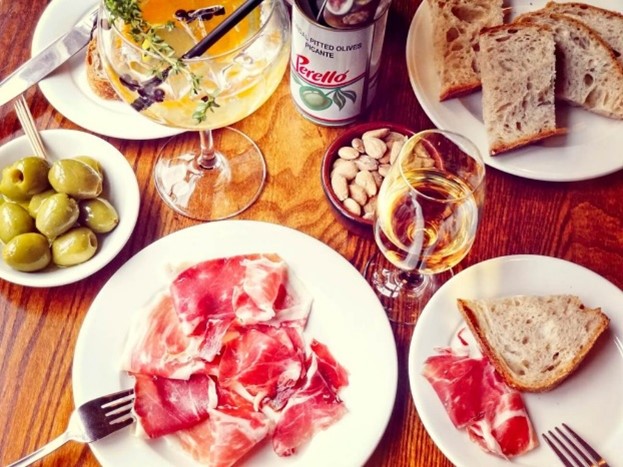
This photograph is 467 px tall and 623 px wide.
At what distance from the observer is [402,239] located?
108 centimetres

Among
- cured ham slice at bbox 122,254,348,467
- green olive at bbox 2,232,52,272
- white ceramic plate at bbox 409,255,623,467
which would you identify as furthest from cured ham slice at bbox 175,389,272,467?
green olive at bbox 2,232,52,272

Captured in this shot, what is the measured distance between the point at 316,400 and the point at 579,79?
727 mm

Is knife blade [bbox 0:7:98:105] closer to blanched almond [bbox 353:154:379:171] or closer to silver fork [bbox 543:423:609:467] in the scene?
blanched almond [bbox 353:154:379:171]

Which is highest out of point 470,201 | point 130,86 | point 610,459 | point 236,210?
point 130,86

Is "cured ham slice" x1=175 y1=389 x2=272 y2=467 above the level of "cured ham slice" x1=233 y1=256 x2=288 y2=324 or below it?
below

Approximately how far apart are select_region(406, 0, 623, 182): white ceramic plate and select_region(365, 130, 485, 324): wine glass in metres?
0.20

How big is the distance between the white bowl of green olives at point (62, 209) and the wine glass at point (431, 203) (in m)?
0.40

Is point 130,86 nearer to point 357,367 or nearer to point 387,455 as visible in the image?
point 357,367

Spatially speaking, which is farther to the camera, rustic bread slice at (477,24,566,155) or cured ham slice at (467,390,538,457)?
rustic bread slice at (477,24,566,155)

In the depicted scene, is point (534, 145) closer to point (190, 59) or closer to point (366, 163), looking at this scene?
point (366, 163)

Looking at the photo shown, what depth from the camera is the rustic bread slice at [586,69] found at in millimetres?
1351

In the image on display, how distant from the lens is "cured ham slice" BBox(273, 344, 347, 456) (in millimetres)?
1070

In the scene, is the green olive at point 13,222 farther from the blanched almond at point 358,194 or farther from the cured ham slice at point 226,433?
the blanched almond at point 358,194

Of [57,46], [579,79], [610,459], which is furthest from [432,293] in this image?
[57,46]
